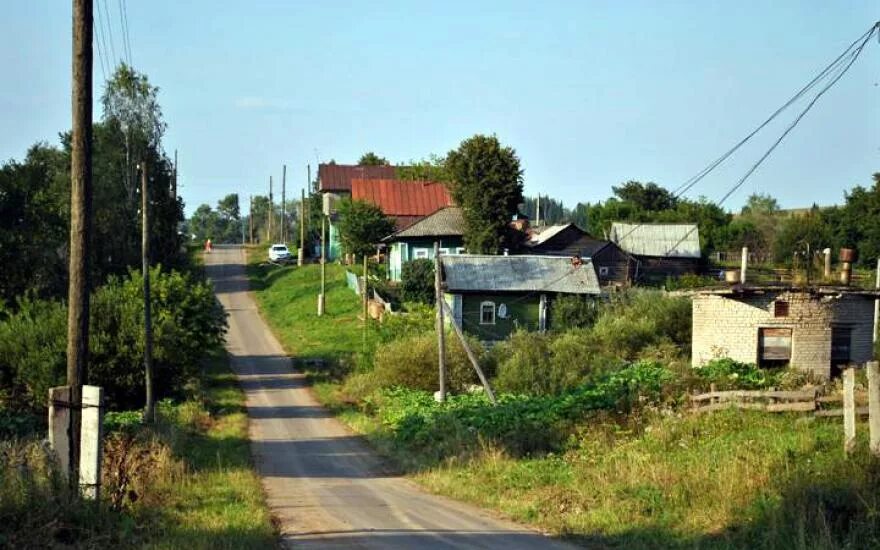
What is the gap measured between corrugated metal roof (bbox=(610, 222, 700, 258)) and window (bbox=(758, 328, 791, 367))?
40.5 metres

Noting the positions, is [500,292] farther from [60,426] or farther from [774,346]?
[60,426]

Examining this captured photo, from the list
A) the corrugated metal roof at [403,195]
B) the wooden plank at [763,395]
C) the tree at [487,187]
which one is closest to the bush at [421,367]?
the wooden plank at [763,395]

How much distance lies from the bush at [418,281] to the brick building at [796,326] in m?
27.8

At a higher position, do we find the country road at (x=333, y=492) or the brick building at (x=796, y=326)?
the brick building at (x=796, y=326)

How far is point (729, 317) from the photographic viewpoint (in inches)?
1264

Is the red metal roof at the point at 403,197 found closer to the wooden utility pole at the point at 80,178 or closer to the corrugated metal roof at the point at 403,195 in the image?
the corrugated metal roof at the point at 403,195

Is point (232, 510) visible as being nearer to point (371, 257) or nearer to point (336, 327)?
point (336, 327)

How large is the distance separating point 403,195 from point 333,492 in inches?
2401

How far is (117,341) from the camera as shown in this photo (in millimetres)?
37062

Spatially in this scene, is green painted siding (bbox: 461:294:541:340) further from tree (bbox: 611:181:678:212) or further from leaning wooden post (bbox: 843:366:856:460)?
tree (bbox: 611:181:678:212)

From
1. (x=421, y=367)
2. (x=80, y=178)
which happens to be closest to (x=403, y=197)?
(x=421, y=367)

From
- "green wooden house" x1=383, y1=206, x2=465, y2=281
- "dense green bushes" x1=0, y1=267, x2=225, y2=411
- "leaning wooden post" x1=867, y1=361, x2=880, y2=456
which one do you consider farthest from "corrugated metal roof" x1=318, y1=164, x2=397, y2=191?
"leaning wooden post" x1=867, y1=361, x2=880, y2=456

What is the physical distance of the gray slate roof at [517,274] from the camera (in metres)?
50.9

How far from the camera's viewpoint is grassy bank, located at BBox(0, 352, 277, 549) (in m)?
10.8
